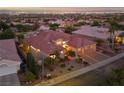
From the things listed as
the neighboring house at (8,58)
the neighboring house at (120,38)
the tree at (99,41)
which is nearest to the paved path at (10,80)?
the neighboring house at (8,58)

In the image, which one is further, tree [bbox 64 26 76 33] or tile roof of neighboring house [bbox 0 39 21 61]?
tree [bbox 64 26 76 33]

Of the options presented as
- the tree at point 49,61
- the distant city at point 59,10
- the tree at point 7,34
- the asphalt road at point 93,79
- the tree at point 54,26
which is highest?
the distant city at point 59,10

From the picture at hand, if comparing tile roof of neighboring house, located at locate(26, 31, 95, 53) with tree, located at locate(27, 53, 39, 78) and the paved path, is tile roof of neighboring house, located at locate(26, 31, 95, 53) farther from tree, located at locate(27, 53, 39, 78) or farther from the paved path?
the paved path

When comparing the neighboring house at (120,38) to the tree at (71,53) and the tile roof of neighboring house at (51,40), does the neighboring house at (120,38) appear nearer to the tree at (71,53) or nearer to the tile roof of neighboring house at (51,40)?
the tile roof of neighboring house at (51,40)

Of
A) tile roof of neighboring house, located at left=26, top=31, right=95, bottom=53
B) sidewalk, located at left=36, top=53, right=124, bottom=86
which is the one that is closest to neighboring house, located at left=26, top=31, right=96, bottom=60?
tile roof of neighboring house, located at left=26, top=31, right=95, bottom=53
